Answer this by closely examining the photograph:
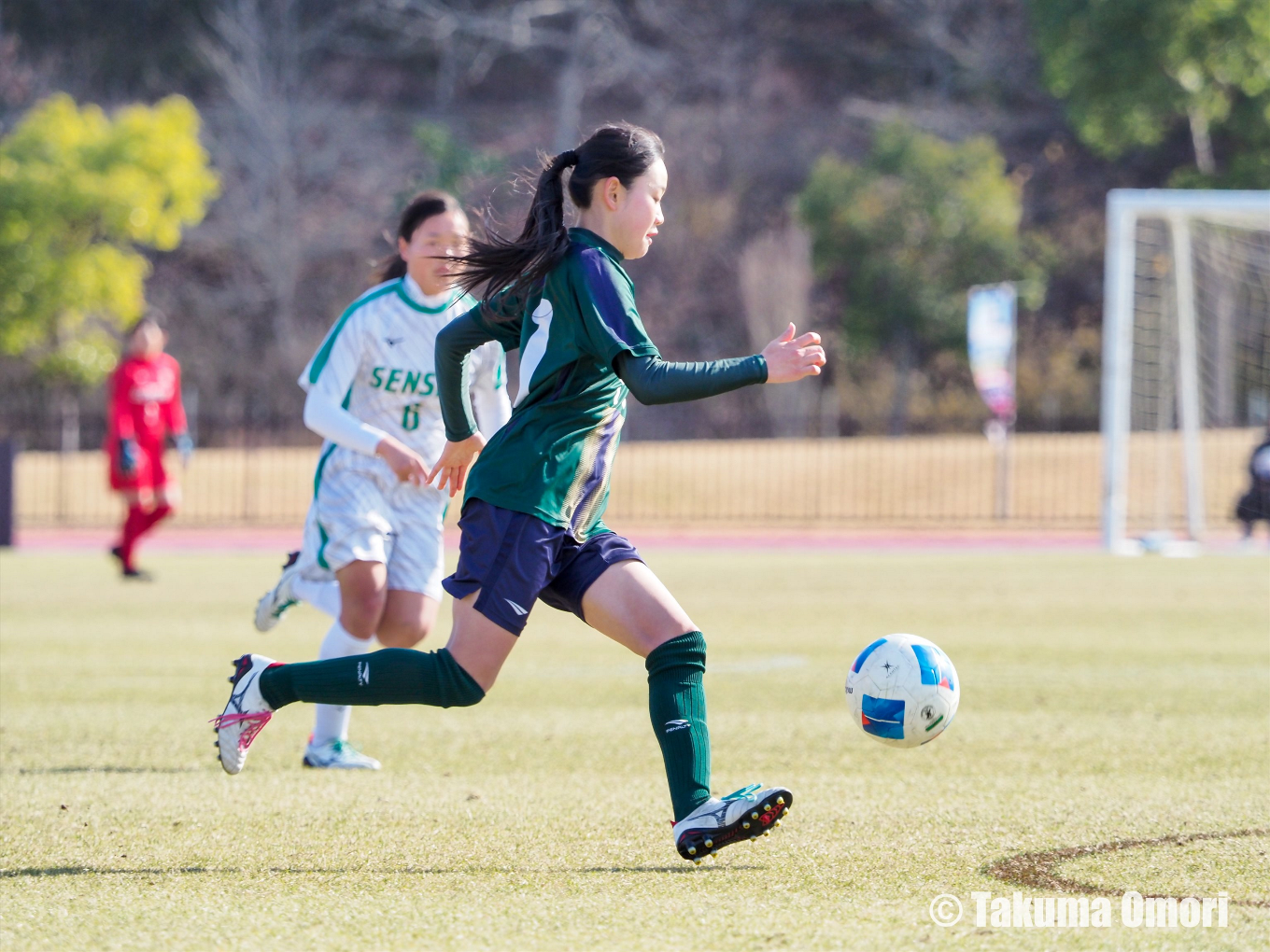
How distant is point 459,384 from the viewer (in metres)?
4.46

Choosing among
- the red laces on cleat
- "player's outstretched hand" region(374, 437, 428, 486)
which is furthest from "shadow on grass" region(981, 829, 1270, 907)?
"player's outstretched hand" region(374, 437, 428, 486)

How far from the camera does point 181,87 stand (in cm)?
4834

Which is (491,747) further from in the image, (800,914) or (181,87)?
(181,87)

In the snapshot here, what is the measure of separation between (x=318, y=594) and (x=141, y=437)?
8.63 meters

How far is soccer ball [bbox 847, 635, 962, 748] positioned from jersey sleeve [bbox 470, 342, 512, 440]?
5.62ft

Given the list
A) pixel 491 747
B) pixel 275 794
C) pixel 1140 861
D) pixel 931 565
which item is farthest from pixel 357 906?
pixel 931 565

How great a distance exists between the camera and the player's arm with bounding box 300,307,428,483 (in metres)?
5.24

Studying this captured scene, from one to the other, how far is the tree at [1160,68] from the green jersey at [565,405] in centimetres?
3043

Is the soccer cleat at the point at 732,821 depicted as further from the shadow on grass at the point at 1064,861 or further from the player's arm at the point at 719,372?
the player's arm at the point at 719,372

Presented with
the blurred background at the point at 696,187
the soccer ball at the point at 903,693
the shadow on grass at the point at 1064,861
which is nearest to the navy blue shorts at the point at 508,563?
the soccer ball at the point at 903,693

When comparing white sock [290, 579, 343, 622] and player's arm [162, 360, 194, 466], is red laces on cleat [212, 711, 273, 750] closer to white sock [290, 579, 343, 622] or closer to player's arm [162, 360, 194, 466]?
white sock [290, 579, 343, 622]

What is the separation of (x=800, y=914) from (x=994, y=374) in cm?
2013

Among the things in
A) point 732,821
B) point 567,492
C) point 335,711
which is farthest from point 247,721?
point 335,711

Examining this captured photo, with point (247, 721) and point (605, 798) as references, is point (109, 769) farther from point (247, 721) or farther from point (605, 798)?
point (605, 798)
